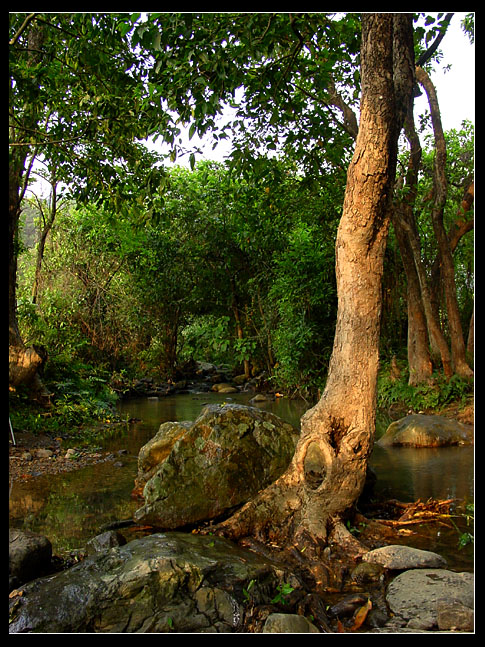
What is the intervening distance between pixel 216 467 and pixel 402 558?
1898 millimetres

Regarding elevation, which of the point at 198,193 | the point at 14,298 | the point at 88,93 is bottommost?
the point at 14,298

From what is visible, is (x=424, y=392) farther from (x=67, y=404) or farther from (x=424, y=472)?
(x=67, y=404)

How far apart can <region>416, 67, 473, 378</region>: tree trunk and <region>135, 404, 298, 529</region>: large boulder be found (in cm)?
519

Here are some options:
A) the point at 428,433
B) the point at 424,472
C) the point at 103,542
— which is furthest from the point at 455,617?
the point at 428,433

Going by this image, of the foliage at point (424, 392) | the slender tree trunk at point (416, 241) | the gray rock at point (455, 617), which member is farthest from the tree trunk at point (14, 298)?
the gray rock at point (455, 617)

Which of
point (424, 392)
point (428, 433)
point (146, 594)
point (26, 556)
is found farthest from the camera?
point (424, 392)

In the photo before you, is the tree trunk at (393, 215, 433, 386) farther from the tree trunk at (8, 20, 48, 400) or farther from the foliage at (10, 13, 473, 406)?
the tree trunk at (8, 20, 48, 400)

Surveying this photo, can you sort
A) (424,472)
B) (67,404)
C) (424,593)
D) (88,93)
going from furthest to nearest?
(67,404)
(424,472)
(88,93)
(424,593)

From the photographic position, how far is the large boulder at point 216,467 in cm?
512

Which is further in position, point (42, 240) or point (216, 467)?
point (42, 240)

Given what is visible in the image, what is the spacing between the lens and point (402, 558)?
407 cm

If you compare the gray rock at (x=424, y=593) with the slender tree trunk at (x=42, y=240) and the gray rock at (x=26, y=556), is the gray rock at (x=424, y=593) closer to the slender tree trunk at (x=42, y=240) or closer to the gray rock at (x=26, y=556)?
the gray rock at (x=26, y=556)

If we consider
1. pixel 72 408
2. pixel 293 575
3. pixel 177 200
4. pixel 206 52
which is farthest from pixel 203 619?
pixel 177 200

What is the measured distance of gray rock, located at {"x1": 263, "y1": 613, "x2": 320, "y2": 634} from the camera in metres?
3.08
